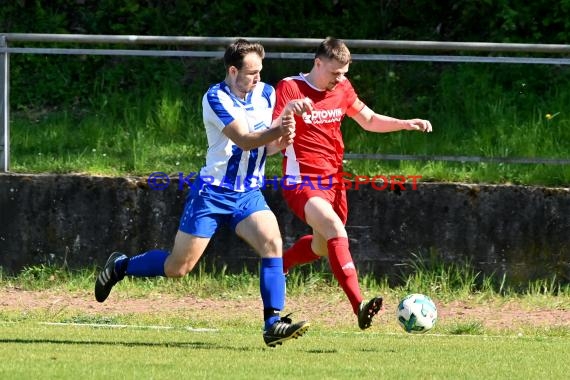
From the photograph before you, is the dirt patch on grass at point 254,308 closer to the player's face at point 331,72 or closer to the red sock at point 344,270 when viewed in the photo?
the red sock at point 344,270

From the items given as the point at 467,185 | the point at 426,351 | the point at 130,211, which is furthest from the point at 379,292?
the point at 426,351

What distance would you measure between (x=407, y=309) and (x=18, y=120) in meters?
6.22

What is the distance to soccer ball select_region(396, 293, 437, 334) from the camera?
8164 mm

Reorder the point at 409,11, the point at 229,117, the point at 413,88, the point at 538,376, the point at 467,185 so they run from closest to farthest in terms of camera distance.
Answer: the point at 538,376, the point at 229,117, the point at 467,185, the point at 413,88, the point at 409,11

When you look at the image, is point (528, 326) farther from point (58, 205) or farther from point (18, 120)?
point (18, 120)

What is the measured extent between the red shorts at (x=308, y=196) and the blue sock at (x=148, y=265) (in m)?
0.95

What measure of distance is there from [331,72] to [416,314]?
5.66ft

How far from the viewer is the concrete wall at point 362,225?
1070 cm

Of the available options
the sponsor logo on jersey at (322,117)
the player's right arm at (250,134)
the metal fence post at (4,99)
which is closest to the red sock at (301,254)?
the sponsor logo on jersey at (322,117)

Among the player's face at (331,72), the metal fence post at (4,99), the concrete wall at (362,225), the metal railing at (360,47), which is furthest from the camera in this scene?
the metal fence post at (4,99)

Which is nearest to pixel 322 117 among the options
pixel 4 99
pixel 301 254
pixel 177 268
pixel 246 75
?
pixel 246 75

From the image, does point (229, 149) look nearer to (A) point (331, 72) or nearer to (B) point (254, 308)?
(A) point (331, 72)

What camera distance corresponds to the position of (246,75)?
7.89 meters

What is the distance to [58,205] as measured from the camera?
36.3 ft
